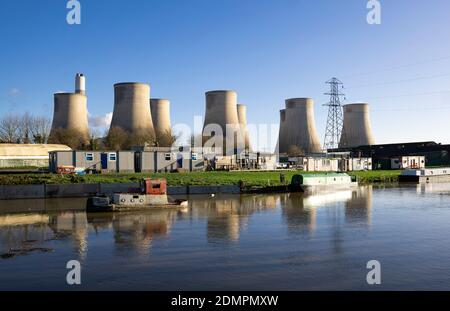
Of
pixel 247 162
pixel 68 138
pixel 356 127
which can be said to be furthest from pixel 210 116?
pixel 356 127

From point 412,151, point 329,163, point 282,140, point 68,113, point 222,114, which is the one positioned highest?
point 222,114

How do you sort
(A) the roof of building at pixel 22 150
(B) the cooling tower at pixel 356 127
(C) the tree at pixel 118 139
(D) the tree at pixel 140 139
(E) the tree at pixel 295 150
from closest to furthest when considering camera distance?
(A) the roof of building at pixel 22 150, (D) the tree at pixel 140 139, (C) the tree at pixel 118 139, (E) the tree at pixel 295 150, (B) the cooling tower at pixel 356 127

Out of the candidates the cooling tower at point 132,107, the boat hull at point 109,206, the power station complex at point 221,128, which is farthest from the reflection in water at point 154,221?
the cooling tower at point 132,107

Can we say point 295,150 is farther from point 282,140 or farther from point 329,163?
point 329,163

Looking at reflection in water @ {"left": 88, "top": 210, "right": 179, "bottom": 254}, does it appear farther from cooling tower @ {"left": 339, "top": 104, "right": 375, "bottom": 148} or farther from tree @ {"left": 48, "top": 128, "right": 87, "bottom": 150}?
cooling tower @ {"left": 339, "top": 104, "right": 375, "bottom": 148}

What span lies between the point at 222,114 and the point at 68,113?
1776 centimetres

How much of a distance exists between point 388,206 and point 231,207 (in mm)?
8309

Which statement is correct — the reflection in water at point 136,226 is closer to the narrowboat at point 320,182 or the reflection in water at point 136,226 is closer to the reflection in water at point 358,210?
the reflection in water at point 358,210

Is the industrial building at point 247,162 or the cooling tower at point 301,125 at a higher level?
the cooling tower at point 301,125

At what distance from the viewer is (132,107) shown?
53.7 metres

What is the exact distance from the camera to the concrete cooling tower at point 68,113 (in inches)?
2122
